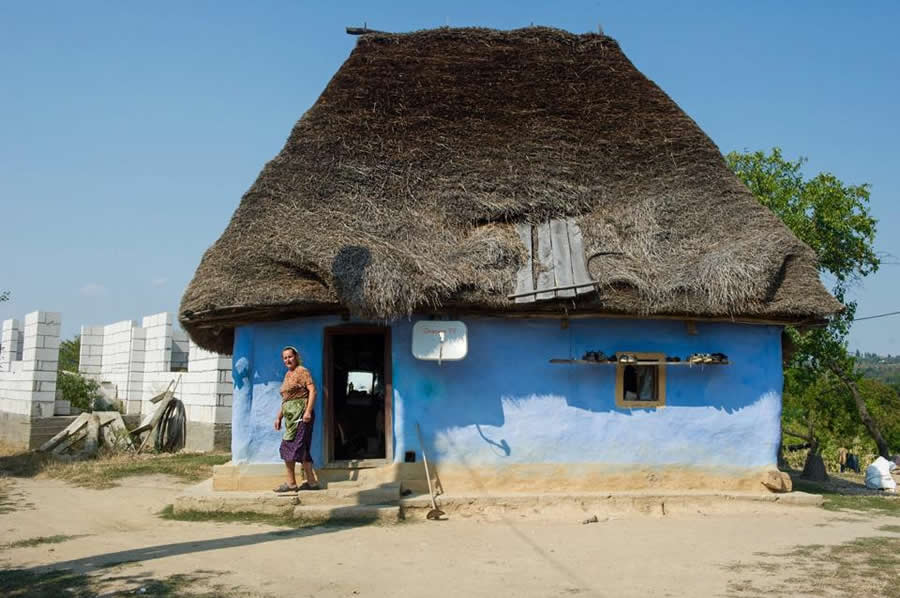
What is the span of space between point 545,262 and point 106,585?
576 centimetres

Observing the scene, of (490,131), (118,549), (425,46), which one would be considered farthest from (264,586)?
(425,46)

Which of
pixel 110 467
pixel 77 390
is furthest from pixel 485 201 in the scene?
pixel 77 390

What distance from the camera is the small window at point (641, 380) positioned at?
30.9ft

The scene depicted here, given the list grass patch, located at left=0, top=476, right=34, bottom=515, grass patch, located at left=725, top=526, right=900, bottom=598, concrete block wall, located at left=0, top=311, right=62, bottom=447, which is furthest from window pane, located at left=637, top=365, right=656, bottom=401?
concrete block wall, located at left=0, top=311, right=62, bottom=447

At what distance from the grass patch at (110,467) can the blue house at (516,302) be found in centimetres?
236

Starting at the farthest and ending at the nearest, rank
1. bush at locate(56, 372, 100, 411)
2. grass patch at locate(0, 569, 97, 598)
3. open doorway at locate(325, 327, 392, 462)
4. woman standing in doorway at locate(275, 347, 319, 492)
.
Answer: bush at locate(56, 372, 100, 411), open doorway at locate(325, 327, 392, 462), woman standing in doorway at locate(275, 347, 319, 492), grass patch at locate(0, 569, 97, 598)

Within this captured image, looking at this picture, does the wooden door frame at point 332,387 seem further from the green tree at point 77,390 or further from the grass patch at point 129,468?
the green tree at point 77,390

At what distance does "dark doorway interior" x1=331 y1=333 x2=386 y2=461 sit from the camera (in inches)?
441

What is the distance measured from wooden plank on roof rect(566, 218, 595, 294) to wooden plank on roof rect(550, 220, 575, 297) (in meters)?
0.05

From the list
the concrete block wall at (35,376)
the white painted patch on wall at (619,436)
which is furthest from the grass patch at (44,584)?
the concrete block wall at (35,376)

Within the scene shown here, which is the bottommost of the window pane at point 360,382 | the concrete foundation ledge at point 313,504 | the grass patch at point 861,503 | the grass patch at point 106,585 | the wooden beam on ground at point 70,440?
the grass patch at point 861,503

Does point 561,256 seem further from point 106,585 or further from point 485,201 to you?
point 106,585

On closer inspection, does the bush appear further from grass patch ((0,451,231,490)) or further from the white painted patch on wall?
the white painted patch on wall

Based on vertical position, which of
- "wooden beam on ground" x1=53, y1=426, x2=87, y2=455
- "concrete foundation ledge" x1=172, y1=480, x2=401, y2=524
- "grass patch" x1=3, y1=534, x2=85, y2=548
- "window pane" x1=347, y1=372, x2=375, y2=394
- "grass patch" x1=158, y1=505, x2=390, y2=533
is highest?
"window pane" x1=347, y1=372, x2=375, y2=394
